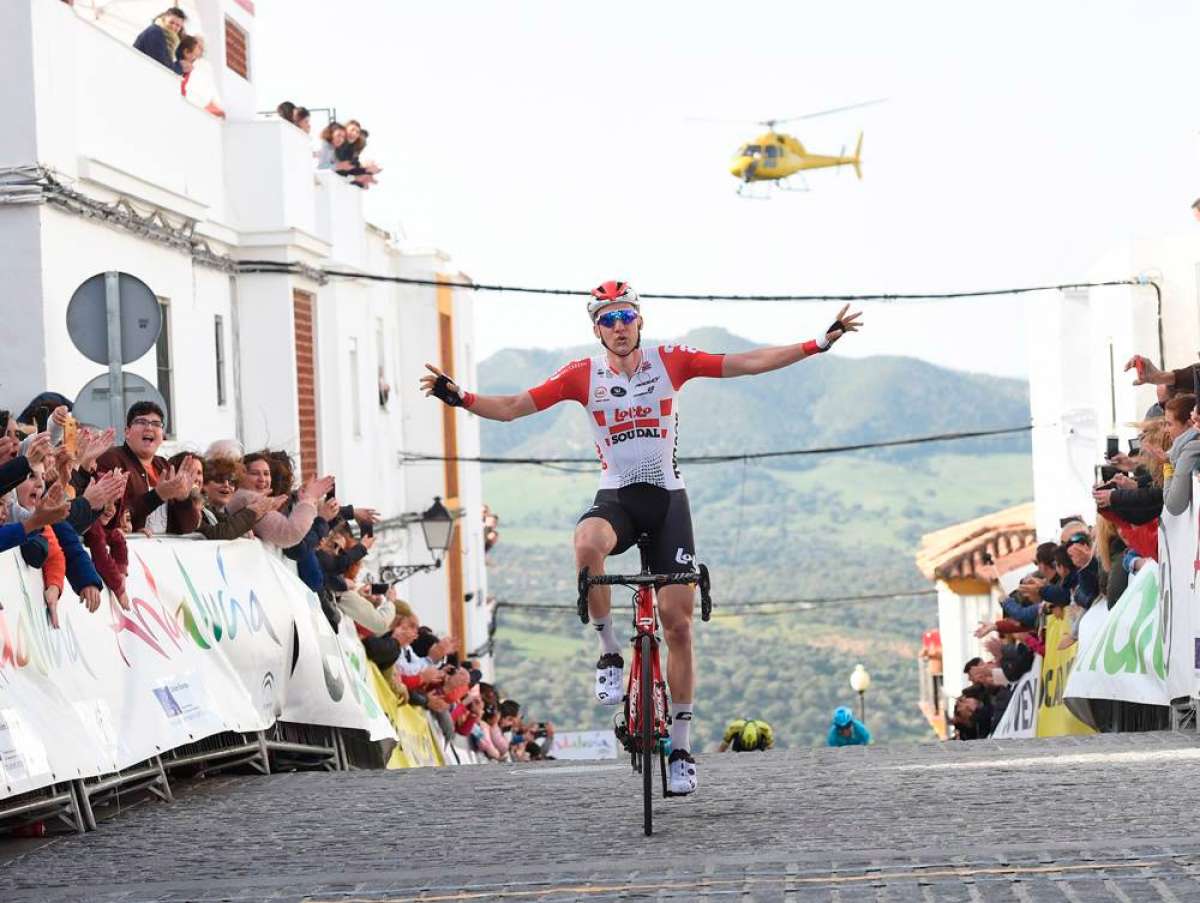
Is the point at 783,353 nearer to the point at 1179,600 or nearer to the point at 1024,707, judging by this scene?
the point at 1179,600

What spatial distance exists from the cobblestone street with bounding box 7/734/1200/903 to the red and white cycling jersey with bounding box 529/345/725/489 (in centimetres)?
152

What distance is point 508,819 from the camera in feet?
34.7

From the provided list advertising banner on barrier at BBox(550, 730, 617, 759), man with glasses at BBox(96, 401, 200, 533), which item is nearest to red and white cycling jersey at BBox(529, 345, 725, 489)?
man with glasses at BBox(96, 401, 200, 533)

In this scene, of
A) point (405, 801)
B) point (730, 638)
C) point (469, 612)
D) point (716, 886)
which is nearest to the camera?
point (716, 886)

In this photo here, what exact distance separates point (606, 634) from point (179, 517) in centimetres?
499

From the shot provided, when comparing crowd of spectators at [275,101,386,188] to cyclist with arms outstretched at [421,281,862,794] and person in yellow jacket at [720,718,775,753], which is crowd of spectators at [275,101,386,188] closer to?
person in yellow jacket at [720,718,775,753]

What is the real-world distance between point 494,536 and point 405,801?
44.5 m

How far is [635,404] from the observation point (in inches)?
420

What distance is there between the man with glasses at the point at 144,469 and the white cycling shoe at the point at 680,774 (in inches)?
178

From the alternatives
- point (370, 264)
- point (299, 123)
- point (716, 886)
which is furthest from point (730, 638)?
point (716, 886)

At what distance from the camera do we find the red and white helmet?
419 inches

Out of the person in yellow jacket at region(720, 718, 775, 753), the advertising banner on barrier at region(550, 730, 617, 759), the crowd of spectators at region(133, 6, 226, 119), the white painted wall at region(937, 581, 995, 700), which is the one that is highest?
the crowd of spectators at region(133, 6, 226, 119)

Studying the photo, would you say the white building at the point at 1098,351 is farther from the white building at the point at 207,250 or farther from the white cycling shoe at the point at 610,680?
the white cycling shoe at the point at 610,680

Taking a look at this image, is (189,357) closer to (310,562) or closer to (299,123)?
(299,123)
